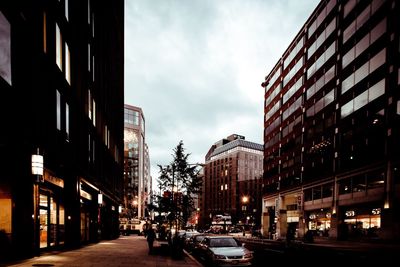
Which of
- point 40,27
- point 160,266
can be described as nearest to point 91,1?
point 40,27

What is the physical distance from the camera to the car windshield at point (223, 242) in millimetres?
18500

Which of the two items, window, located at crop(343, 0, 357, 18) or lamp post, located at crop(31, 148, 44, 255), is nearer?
lamp post, located at crop(31, 148, 44, 255)

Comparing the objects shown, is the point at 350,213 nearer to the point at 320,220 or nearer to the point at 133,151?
the point at 320,220

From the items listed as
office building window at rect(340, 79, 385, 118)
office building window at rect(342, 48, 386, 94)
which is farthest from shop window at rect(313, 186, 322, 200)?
office building window at rect(342, 48, 386, 94)

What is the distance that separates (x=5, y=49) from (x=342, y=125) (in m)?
41.9

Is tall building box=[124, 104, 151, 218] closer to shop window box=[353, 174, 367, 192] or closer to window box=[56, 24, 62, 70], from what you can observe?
shop window box=[353, 174, 367, 192]

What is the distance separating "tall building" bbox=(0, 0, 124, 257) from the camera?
1501 cm

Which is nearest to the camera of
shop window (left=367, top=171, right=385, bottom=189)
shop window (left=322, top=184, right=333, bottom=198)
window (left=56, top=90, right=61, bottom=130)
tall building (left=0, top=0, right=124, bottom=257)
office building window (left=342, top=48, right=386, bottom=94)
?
tall building (left=0, top=0, right=124, bottom=257)

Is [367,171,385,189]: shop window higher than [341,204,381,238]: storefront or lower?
higher

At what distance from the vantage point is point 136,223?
75.9 meters

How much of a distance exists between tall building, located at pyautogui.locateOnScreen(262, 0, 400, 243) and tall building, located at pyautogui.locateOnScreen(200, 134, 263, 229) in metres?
88.0

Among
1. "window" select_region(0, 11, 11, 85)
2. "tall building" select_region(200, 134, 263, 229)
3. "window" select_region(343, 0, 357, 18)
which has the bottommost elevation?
"tall building" select_region(200, 134, 263, 229)

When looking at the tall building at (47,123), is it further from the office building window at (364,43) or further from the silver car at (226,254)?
the office building window at (364,43)

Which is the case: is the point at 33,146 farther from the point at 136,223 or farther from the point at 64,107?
the point at 136,223
